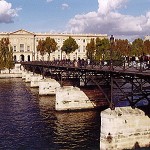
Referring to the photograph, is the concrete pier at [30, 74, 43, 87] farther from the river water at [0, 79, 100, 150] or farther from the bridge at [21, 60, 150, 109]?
the river water at [0, 79, 100, 150]

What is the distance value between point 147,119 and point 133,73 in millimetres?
5344

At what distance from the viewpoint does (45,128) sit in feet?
154

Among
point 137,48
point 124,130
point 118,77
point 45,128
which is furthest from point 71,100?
point 137,48

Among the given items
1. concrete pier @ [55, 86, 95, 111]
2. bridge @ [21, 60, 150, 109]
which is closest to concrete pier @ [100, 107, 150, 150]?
bridge @ [21, 60, 150, 109]

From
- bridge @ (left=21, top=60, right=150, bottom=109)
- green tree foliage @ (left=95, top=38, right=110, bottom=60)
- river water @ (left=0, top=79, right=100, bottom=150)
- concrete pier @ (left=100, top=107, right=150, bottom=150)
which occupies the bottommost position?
river water @ (left=0, top=79, right=100, bottom=150)

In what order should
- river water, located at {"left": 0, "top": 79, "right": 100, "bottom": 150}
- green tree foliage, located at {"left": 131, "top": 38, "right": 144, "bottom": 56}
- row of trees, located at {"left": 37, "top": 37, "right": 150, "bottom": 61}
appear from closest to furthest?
river water, located at {"left": 0, "top": 79, "right": 100, "bottom": 150} → row of trees, located at {"left": 37, "top": 37, "right": 150, "bottom": 61} → green tree foliage, located at {"left": 131, "top": 38, "right": 144, "bottom": 56}

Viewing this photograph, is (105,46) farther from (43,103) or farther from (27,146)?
(27,146)

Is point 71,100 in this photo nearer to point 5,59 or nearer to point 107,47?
point 107,47

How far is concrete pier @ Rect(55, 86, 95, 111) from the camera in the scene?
58.8 metres

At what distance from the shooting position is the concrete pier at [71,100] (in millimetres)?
58756

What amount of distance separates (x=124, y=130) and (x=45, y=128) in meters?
14.3

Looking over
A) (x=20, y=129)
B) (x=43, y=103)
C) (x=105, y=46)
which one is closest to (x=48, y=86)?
(x=43, y=103)

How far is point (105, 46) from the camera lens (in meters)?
156

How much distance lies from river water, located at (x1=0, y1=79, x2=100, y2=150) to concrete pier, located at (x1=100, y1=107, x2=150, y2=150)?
2.76 metres
